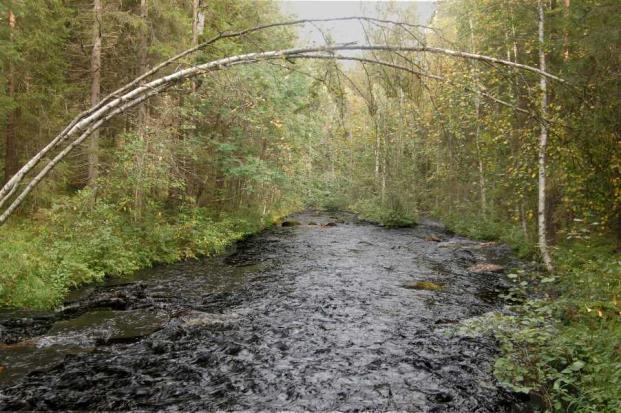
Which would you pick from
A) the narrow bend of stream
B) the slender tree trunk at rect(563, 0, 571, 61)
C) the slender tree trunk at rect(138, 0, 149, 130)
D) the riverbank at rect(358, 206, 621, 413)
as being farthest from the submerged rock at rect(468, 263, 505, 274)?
the slender tree trunk at rect(138, 0, 149, 130)

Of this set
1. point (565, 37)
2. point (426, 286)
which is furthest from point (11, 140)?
point (565, 37)

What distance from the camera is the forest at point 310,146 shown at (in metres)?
5.02

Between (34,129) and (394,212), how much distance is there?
2149 centimetres

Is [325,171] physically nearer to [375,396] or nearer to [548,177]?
[548,177]

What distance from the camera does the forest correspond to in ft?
16.5

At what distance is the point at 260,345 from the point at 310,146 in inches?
936

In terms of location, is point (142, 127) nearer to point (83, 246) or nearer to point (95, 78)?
point (95, 78)

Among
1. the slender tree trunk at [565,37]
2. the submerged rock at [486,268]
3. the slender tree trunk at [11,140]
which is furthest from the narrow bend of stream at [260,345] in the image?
the slender tree trunk at [11,140]

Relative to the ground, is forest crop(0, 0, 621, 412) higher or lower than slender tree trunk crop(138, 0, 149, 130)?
lower

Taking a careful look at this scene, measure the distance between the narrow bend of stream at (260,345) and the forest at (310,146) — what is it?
0.84 feet

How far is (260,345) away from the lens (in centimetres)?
812

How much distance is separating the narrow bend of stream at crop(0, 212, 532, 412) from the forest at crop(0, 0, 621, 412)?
255 millimetres

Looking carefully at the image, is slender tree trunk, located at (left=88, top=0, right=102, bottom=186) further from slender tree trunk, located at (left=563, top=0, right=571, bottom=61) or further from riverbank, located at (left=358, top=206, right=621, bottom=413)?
slender tree trunk, located at (left=563, top=0, right=571, bottom=61)

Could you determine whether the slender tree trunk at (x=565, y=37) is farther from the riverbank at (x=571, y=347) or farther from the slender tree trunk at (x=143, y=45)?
the slender tree trunk at (x=143, y=45)
